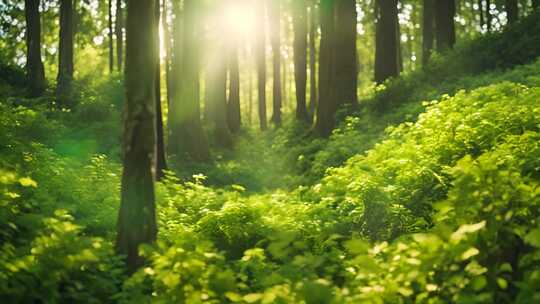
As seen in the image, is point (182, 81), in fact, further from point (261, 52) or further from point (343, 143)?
Answer: point (261, 52)

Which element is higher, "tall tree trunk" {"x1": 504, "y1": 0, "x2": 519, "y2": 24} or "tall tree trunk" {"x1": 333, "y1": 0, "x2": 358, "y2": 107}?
"tall tree trunk" {"x1": 504, "y1": 0, "x2": 519, "y2": 24}

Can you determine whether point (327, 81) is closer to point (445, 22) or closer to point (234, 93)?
point (445, 22)

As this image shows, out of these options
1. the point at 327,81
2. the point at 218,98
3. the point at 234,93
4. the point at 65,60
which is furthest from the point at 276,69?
the point at 327,81

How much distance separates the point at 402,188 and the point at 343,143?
628 centimetres

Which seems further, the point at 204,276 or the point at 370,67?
the point at 370,67

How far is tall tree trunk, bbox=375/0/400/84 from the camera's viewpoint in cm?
1998

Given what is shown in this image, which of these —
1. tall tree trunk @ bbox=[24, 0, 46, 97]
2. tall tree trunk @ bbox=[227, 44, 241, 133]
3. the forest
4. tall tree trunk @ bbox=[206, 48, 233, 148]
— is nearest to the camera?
the forest

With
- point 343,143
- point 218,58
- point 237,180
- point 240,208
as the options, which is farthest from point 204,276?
point 218,58

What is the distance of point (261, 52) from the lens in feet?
111

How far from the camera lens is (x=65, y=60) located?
26.1m

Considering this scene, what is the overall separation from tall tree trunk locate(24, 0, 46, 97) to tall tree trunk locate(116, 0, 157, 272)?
1893 centimetres

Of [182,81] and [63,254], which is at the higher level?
[182,81]

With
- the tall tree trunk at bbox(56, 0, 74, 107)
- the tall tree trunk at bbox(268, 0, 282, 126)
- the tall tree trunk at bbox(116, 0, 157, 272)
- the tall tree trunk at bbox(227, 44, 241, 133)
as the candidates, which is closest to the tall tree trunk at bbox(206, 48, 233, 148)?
the tall tree trunk at bbox(227, 44, 241, 133)

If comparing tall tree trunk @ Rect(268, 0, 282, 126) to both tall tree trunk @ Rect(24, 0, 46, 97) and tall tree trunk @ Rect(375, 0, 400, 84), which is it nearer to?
tall tree trunk @ Rect(375, 0, 400, 84)
